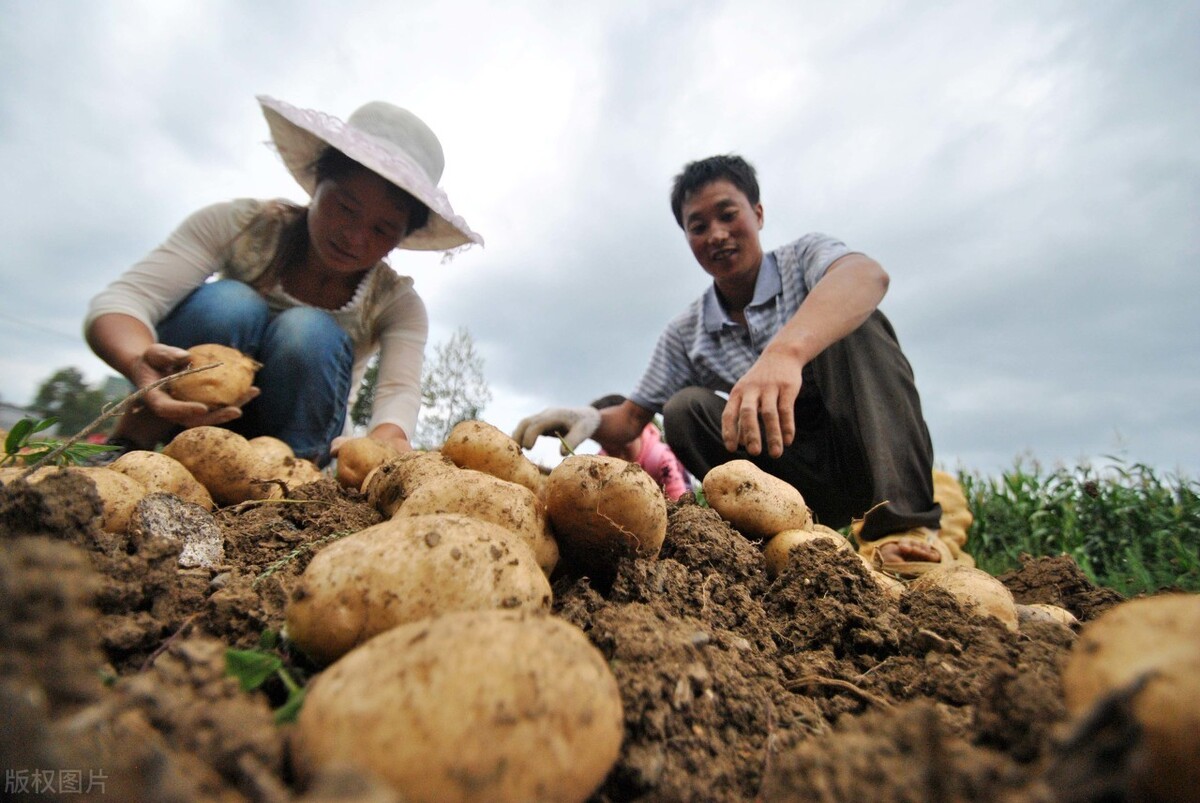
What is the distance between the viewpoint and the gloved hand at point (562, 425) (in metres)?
4.27

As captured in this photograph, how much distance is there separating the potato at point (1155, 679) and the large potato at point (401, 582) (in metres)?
0.79

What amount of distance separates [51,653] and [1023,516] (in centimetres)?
809

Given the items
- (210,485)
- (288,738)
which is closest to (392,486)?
(210,485)

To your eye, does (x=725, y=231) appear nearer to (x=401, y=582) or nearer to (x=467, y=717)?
(x=401, y=582)

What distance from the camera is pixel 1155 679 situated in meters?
0.60

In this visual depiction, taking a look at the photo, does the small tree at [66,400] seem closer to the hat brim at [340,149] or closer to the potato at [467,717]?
the hat brim at [340,149]

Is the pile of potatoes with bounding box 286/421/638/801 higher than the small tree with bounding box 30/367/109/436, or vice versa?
the small tree with bounding box 30/367/109/436

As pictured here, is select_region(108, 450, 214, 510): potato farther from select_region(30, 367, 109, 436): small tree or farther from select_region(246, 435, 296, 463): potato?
select_region(30, 367, 109, 436): small tree

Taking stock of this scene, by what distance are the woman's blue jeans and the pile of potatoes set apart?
9.11 feet

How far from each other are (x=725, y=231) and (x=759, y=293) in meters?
0.50

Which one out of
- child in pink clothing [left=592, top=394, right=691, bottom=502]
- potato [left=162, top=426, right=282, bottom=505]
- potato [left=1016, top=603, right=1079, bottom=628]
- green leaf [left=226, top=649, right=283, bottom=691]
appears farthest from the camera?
child in pink clothing [left=592, top=394, right=691, bottom=502]

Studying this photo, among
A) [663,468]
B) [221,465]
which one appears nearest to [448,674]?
[221,465]

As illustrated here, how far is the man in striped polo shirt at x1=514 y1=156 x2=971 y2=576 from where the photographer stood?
2.83 meters

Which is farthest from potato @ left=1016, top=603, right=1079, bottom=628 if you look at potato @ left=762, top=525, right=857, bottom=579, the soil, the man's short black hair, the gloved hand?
the man's short black hair
